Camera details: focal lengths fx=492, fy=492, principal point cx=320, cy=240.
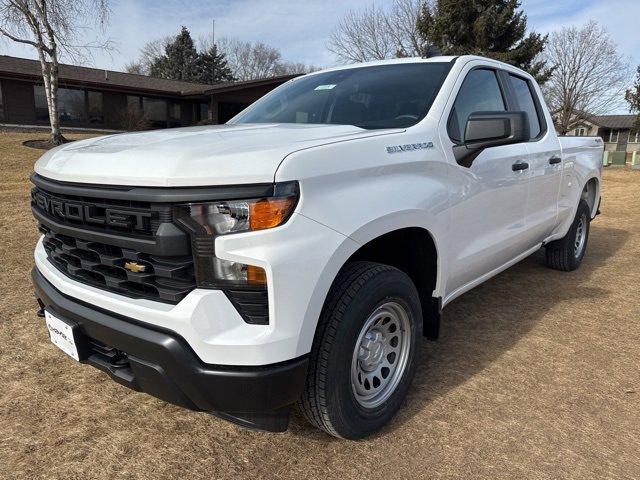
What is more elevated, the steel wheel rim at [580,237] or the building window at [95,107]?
the building window at [95,107]

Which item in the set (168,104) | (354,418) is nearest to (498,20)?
(168,104)

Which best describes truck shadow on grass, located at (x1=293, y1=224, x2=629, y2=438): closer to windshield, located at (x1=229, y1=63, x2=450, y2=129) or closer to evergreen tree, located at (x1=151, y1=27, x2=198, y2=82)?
windshield, located at (x1=229, y1=63, x2=450, y2=129)

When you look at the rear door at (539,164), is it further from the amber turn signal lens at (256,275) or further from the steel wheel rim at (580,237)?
the amber turn signal lens at (256,275)

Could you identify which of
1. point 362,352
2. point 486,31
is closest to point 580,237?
point 362,352

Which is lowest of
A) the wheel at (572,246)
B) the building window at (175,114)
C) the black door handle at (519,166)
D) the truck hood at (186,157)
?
the wheel at (572,246)

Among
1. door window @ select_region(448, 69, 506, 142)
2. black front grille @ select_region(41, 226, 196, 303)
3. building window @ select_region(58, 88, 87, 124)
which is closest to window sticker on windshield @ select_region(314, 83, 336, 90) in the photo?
door window @ select_region(448, 69, 506, 142)

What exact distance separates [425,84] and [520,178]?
3.44ft

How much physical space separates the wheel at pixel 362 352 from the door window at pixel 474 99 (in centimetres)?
107

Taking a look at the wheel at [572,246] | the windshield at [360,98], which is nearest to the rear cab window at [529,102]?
the windshield at [360,98]

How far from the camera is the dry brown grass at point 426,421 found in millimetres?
2217

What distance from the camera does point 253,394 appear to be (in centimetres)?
182

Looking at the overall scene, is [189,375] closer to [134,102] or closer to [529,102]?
[529,102]

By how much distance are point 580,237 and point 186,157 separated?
4.99m

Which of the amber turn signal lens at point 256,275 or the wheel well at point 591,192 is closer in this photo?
the amber turn signal lens at point 256,275
